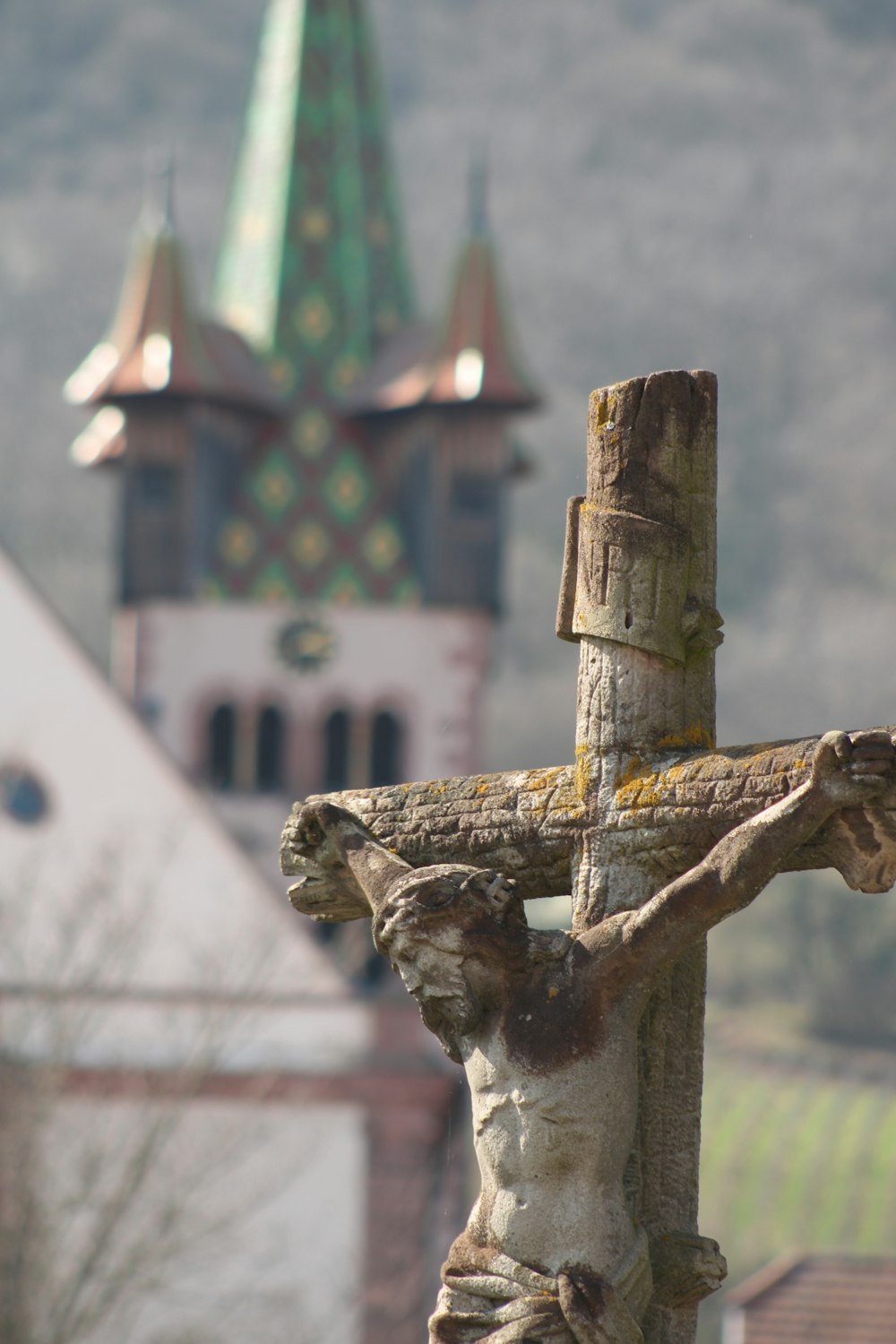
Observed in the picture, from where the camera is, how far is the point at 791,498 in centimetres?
9675

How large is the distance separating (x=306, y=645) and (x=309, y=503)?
7.76 ft

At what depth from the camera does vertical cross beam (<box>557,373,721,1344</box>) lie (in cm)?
610

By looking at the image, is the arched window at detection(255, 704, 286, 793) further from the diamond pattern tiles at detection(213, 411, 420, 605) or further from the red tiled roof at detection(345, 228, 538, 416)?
the red tiled roof at detection(345, 228, 538, 416)

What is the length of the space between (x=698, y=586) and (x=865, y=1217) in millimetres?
66285

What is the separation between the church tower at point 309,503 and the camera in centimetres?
4684

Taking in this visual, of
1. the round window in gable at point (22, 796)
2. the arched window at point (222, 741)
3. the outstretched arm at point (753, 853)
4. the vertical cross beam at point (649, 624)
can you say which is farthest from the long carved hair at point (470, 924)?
the arched window at point (222, 741)

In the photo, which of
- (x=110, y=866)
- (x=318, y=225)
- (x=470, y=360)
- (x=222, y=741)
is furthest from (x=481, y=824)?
(x=318, y=225)

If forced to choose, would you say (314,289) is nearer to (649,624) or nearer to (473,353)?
(473,353)

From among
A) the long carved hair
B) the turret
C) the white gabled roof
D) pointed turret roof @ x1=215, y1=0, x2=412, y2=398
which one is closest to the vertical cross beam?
the long carved hair

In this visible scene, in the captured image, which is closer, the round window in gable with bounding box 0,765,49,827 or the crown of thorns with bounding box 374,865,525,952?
the crown of thorns with bounding box 374,865,525,952

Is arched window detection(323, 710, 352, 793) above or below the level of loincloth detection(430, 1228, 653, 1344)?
above

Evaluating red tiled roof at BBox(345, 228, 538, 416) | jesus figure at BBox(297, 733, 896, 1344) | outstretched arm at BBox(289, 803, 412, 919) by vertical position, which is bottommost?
jesus figure at BBox(297, 733, 896, 1344)

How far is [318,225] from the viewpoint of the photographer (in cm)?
5012

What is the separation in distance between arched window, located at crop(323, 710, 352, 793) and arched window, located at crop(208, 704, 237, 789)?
1.50 meters
